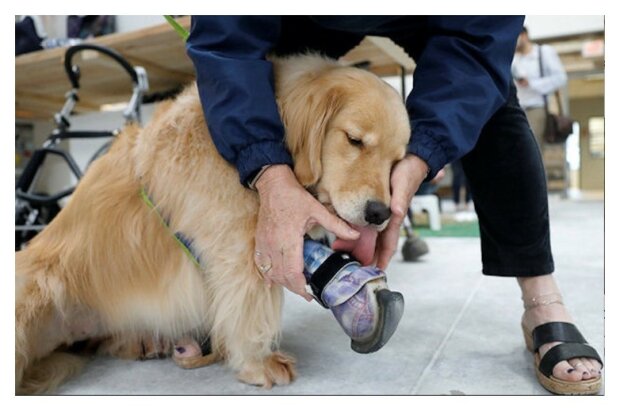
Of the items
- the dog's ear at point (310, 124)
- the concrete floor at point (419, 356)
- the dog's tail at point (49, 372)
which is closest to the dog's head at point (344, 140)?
the dog's ear at point (310, 124)

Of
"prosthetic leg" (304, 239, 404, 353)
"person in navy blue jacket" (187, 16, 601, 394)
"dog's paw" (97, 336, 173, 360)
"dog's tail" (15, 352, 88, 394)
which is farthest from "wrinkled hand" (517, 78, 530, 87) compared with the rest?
"dog's tail" (15, 352, 88, 394)

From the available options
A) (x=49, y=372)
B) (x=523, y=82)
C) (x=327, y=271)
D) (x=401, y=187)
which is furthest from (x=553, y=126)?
(x=49, y=372)

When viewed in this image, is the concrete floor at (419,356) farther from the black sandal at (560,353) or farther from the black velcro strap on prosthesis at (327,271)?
the black velcro strap on prosthesis at (327,271)

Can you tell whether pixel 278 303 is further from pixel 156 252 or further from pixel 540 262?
pixel 540 262

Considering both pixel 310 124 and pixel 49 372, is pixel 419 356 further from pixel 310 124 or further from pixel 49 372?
pixel 49 372

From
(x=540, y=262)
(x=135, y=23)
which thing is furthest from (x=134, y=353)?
(x=135, y=23)

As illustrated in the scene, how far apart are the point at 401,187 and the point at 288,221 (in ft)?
0.78

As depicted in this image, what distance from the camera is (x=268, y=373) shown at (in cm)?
106

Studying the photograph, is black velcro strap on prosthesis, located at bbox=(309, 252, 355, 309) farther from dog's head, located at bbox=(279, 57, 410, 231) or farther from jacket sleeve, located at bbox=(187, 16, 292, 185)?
jacket sleeve, located at bbox=(187, 16, 292, 185)

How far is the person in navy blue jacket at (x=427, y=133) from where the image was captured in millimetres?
926

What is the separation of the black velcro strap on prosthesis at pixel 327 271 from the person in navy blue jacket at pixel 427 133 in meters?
0.03

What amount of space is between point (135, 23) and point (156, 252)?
1.43 metres

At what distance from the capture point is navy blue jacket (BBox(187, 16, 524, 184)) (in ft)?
3.06

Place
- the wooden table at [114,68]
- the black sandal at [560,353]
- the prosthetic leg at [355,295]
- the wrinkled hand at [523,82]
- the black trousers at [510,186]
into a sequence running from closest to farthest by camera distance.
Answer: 1. the prosthetic leg at [355,295]
2. the black sandal at [560,353]
3. the black trousers at [510,186]
4. the wooden table at [114,68]
5. the wrinkled hand at [523,82]
